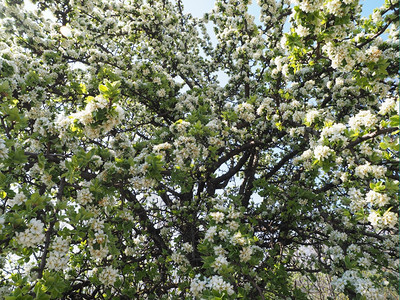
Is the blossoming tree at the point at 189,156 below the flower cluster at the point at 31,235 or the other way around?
the other way around

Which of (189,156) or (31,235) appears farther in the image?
(189,156)

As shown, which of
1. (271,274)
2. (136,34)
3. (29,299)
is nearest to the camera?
(29,299)

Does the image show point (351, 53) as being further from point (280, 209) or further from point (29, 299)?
point (29, 299)

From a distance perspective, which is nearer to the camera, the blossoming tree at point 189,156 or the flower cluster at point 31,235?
the flower cluster at point 31,235

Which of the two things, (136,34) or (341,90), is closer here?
(341,90)

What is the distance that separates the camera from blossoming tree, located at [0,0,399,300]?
2.78 metres

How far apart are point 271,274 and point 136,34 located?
7.96 meters

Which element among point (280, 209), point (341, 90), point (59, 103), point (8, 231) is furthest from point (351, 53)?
point (59, 103)

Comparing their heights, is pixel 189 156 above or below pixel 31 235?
above

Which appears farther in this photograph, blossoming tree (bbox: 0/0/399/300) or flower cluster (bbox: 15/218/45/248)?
blossoming tree (bbox: 0/0/399/300)

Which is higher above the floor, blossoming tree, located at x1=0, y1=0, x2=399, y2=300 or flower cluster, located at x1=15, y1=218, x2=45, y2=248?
blossoming tree, located at x1=0, y1=0, x2=399, y2=300

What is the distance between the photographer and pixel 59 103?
6629mm

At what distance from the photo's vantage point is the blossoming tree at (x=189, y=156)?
9.12 ft

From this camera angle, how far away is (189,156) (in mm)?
3904
